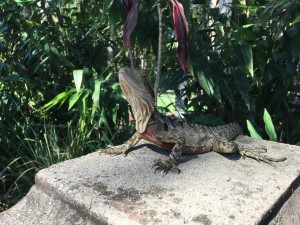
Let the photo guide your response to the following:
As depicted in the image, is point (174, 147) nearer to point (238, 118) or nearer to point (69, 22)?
point (238, 118)

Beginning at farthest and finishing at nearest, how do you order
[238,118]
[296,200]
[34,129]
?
[34,129], [238,118], [296,200]

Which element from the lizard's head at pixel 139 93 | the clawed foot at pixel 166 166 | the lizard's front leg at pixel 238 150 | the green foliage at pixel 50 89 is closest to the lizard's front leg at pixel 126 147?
the lizard's head at pixel 139 93

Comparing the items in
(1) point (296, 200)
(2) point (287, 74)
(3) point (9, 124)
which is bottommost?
(1) point (296, 200)

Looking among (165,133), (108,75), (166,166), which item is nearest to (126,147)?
(165,133)


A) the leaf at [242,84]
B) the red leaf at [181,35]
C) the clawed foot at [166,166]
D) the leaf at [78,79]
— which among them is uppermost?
the red leaf at [181,35]

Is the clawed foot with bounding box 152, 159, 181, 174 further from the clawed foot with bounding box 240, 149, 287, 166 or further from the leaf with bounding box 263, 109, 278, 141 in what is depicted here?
the leaf with bounding box 263, 109, 278, 141

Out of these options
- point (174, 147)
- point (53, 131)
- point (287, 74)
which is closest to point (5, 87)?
point (53, 131)

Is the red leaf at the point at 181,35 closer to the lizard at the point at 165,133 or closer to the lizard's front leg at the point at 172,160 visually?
the lizard at the point at 165,133

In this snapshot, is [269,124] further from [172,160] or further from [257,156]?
[172,160]
